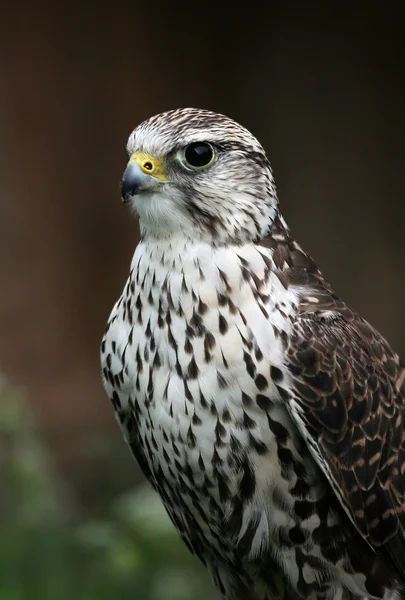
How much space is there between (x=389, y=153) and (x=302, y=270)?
4.95 metres

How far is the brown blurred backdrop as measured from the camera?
22.3 feet

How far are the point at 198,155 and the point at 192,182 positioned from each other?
0.25 feet

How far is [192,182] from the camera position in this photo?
3.01 metres

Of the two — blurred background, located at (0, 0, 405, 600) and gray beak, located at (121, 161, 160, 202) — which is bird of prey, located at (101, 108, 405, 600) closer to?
gray beak, located at (121, 161, 160, 202)

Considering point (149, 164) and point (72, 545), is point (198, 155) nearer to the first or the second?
point (149, 164)

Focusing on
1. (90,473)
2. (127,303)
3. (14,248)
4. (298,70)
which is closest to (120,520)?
(127,303)

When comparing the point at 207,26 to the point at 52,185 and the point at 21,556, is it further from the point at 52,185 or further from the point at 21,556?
the point at 21,556

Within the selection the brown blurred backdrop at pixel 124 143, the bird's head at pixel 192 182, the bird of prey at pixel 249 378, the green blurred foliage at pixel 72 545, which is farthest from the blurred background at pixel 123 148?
the bird's head at pixel 192 182

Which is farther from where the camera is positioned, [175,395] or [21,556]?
[21,556]

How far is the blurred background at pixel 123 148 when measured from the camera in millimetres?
6770

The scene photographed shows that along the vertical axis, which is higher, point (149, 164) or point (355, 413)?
point (149, 164)

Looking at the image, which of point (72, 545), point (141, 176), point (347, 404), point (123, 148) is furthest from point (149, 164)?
point (123, 148)

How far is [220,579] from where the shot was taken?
11.1 ft

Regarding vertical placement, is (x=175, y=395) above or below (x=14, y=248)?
above
